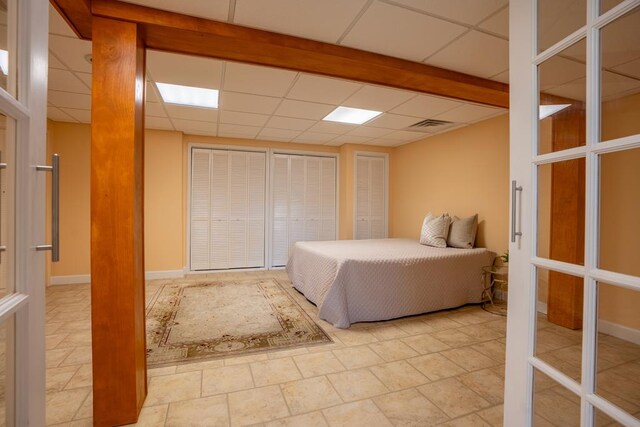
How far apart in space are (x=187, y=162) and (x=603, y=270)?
5.36 meters

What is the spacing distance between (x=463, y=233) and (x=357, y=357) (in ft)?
8.03

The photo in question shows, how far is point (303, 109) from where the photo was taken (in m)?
3.68

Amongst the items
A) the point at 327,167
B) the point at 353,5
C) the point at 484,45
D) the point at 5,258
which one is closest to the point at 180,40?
the point at 353,5

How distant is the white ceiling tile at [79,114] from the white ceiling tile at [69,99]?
0.14 metres

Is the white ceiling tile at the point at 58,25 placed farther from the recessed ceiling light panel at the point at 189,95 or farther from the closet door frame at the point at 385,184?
the closet door frame at the point at 385,184

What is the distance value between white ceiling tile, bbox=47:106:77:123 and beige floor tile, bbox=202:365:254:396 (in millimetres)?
3823

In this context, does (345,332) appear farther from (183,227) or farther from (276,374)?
(183,227)

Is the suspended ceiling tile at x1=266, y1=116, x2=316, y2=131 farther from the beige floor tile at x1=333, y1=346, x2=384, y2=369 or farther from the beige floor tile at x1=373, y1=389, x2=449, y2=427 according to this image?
the beige floor tile at x1=373, y1=389, x2=449, y2=427

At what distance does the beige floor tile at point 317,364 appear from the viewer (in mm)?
2179

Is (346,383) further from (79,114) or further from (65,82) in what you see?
(79,114)

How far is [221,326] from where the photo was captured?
298 cm

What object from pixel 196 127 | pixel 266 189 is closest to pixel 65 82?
pixel 196 127

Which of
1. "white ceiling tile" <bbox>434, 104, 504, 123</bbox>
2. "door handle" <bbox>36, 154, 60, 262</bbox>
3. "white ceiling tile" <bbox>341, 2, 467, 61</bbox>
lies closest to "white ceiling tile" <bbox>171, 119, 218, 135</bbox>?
"white ceiling tile" <bbox>341, 2, 467, 61</bbox>

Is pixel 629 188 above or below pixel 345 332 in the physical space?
above
